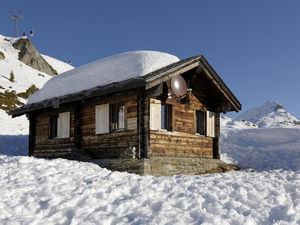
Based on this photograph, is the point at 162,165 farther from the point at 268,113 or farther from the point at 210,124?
the point at 268,113

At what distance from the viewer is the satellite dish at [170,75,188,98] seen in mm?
16236

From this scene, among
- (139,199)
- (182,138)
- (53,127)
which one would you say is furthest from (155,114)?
(53,127)

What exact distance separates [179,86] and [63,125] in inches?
232

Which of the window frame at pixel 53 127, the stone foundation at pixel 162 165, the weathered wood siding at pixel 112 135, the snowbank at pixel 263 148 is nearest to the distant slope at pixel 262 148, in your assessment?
the snowbank at pixel 263 148

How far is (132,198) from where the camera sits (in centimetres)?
998

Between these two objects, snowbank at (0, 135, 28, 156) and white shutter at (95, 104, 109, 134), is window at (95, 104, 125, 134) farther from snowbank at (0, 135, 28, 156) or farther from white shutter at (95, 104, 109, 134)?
snowbank at (0, 135, 28, 156)

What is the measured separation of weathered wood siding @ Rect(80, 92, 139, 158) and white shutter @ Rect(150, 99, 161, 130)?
1.92 ft

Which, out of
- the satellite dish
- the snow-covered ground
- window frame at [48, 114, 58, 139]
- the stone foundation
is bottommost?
the snow-covered ground

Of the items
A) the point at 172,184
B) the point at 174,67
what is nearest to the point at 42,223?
the point at 172,184

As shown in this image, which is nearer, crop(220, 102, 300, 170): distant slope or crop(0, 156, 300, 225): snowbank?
crop(0, 156, 300, 225): snowbank

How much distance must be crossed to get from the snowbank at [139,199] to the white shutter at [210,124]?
671 cm

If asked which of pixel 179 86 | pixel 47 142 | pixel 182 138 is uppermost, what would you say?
pixel 179 86

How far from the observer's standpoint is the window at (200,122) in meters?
18.9

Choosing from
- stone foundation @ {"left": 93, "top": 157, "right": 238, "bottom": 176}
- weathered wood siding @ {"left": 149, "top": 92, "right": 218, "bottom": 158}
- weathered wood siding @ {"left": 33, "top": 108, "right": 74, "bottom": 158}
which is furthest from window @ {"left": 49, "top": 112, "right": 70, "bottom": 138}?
weathered wood siding @ {"left": 149, "top": 92, "right": 218, "bottom": 158}
